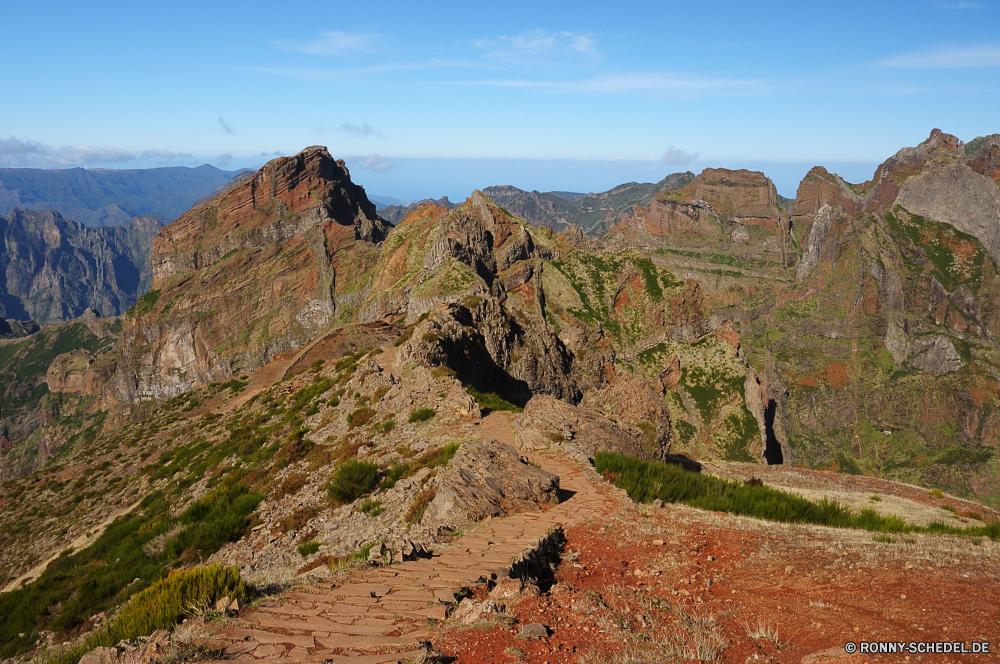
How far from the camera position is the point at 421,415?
27828 mm

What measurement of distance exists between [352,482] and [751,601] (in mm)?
15632

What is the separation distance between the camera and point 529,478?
57.5 feet

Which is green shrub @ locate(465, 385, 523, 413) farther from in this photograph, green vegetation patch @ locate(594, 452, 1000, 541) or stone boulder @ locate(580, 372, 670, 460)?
green vegetation patch @ locate(594, 452, 1000, 541)

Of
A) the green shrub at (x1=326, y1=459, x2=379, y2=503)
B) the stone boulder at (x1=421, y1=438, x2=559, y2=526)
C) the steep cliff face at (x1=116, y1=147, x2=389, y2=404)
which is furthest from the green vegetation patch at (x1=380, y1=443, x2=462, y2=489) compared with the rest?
the steep cliff face at (x1=116, y1=147, x2=389, y2=404)

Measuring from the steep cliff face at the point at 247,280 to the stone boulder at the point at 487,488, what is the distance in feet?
427

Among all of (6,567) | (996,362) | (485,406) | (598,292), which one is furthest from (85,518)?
(996,362)

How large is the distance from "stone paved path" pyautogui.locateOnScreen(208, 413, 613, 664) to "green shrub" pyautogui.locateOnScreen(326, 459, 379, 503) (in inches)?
314

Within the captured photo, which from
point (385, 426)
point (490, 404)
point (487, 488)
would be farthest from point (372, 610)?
point (490, 404)

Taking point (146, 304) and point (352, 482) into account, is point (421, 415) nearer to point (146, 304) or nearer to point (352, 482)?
point (352, 482)

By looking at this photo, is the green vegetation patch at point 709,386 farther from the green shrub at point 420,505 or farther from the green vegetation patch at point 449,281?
the green shrub at point 420,505

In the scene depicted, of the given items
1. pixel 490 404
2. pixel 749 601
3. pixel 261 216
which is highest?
pixel 261 216

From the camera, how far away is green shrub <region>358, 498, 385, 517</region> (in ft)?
60.2

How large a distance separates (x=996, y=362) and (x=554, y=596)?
25417cm

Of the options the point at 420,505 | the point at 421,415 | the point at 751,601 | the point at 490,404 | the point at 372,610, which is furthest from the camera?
the point at 490,404
